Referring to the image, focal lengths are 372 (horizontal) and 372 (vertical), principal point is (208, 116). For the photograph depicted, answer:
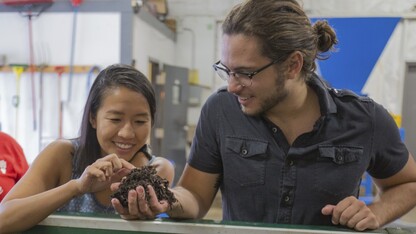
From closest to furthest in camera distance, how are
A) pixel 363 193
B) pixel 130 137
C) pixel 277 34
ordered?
pixel 277 34
pixel 130 137
pixel 363 193

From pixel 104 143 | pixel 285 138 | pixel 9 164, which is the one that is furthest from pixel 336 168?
pixel 9 164

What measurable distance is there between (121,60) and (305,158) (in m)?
2.43

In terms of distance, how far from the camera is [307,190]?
43.5 inches

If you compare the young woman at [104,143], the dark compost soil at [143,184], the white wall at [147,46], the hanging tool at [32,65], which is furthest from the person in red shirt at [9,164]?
the white wall at [147,46]

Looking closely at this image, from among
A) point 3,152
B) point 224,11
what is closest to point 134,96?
point 3,152

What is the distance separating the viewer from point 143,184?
879mm

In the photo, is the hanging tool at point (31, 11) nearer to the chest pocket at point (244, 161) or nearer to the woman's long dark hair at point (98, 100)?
the woman's long dark hair at point (98, 100)

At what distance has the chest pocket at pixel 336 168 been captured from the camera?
3.63ft

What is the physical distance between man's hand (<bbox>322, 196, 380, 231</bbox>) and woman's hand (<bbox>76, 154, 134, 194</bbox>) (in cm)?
54

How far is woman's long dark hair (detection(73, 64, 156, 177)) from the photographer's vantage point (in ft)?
4.01

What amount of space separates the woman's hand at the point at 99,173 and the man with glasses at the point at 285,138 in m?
0.19

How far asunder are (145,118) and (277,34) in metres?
0.50

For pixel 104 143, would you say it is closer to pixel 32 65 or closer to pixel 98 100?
pixel 98 100

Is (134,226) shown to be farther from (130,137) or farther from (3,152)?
(3,152)
